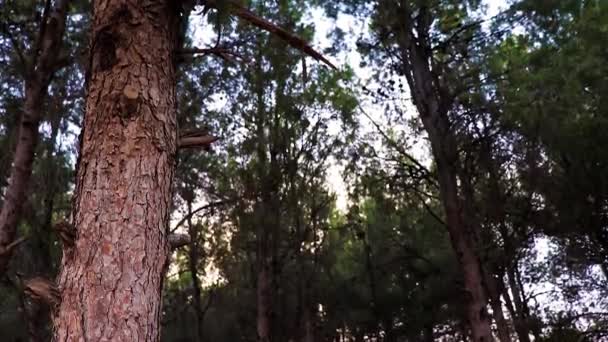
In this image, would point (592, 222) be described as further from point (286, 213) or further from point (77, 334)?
point (77, 334)

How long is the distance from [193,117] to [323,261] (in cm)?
509

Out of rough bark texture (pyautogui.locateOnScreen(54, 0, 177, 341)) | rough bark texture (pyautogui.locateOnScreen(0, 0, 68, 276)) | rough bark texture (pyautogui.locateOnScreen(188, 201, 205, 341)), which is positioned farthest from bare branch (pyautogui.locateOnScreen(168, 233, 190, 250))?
rough bark texture (pyautogui.locateOnScreen(188, 201, 205, 341))

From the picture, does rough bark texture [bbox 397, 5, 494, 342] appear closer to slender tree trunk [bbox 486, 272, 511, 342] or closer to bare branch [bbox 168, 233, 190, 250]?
slender tree trunk [bbox 486, 272, 511, 342]

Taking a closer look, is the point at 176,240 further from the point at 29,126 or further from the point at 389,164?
the point at 389,164

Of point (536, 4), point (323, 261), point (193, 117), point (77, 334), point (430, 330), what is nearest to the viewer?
point (77, 334)

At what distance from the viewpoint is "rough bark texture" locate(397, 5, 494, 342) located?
241 inches

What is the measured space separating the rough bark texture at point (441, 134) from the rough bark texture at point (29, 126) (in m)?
4.30

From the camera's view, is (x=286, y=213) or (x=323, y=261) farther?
(x=323, y=261)

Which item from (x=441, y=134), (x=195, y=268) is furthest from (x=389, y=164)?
(x=195, y=268)

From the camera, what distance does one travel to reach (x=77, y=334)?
1.47 meters

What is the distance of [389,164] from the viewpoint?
893 cm

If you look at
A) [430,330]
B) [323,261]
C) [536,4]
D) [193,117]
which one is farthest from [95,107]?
[430,330]

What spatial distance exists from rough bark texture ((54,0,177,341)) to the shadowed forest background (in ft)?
8.90

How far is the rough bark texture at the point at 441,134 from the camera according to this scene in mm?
6114
